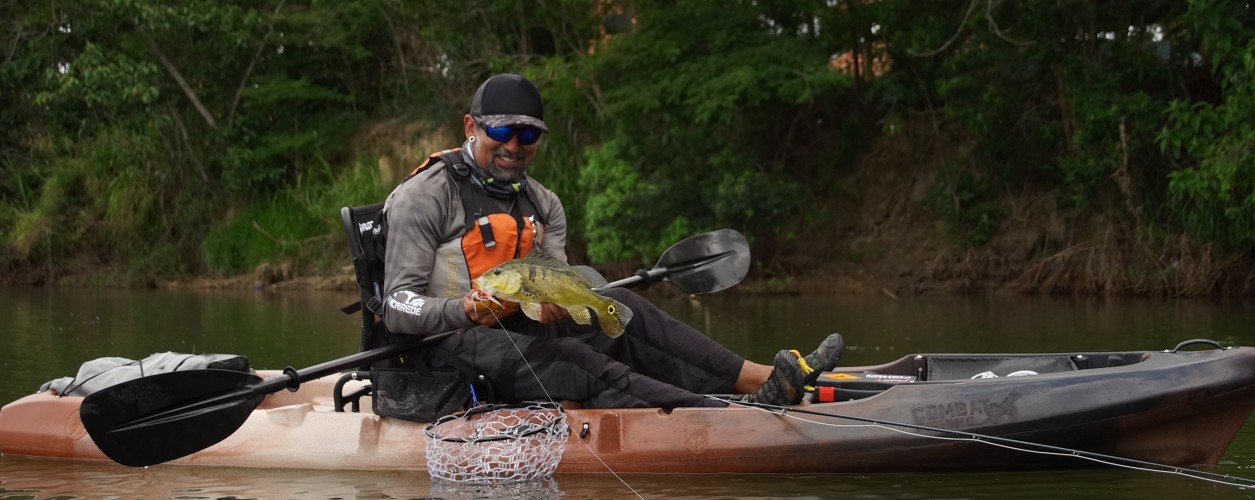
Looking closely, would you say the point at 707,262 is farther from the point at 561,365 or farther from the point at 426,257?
the point at 426,257

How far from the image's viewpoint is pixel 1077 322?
12.8 metres

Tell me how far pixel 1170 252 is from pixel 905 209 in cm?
404

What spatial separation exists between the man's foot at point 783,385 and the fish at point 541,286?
0.85m

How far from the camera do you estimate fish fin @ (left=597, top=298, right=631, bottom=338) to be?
224 inches

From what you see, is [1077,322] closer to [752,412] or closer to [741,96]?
[741,96]

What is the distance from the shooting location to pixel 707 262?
7129 mm

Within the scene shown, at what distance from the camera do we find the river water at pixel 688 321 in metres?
5.84

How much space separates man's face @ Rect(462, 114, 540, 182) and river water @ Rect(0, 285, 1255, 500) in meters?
1.30

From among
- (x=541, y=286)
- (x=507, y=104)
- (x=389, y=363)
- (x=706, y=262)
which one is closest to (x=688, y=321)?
(x=706, y=262)

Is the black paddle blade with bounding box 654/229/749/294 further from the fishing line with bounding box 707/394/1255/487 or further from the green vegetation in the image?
the green vegetation

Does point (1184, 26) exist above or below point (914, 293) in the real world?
above

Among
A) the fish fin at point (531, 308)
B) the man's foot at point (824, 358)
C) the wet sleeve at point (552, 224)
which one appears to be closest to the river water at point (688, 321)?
the man's foot at point (824, 358)

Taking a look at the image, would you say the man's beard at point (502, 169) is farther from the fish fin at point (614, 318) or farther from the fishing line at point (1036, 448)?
the fishing line at point (1036, 448)

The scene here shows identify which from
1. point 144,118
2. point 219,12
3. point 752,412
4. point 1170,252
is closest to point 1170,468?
point 752,412
